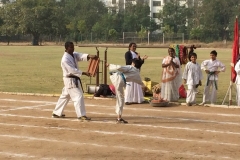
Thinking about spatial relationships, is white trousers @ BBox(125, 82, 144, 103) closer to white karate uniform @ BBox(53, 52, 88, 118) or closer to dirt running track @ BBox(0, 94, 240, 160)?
dirt running track @ BBox(0, 94, 240, 160)

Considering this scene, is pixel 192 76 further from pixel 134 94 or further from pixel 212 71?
pixel 134 94

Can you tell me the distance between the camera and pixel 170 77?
550 inches

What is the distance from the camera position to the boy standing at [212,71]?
1374cm

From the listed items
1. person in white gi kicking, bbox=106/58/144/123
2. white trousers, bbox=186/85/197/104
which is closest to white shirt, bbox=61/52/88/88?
person in white gi kicking, bbox=106/58/144/123

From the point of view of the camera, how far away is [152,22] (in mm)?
88625

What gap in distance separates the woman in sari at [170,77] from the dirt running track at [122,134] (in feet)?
2.61

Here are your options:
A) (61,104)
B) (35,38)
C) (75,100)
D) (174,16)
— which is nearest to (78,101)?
(75,100)

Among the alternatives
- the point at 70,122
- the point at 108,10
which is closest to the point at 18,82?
the point at 70,122

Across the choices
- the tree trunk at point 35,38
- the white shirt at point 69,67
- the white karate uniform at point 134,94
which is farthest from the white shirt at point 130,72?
the tree trunk at point 35,38

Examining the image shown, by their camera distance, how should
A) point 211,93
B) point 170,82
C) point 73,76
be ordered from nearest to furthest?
point 73,76 < point 211,93 < point 170,82

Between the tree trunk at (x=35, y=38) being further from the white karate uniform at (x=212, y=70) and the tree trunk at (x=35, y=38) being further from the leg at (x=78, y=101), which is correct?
the leg at (x=78, y=101)

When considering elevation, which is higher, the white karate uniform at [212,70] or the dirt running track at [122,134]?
the white karate uniform at [212,70]

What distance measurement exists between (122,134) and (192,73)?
14.5 ft

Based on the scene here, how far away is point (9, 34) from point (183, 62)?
220 feet
